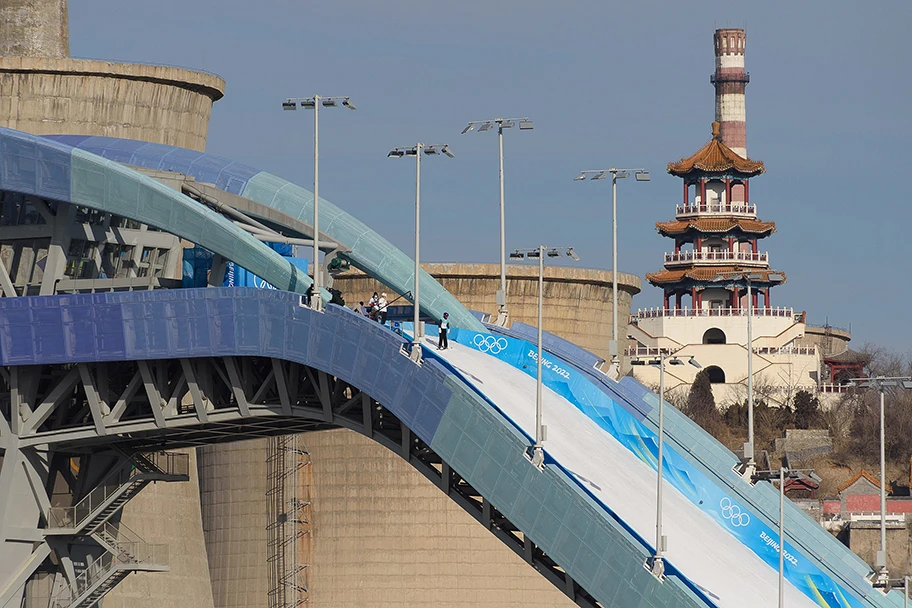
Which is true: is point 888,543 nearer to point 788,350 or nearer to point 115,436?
point 788,350

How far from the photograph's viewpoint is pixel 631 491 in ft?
221

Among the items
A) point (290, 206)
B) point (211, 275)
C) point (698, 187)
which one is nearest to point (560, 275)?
point (290, 206)

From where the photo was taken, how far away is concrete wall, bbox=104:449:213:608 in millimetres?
83688

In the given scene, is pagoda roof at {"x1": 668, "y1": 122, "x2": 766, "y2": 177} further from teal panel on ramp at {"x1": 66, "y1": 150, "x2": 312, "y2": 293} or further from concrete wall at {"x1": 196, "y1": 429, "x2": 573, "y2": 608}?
teal panel on ramp at {"x1": 66, "y1": 150, "x2": 312, "y2": 293}

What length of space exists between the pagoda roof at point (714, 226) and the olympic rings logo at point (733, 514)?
360 ft

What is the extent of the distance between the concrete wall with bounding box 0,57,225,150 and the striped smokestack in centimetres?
11274

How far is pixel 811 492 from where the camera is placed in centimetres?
13462

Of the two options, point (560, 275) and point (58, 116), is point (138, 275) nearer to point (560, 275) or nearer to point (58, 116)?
point (58, 116)

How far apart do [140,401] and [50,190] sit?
25.9 feet

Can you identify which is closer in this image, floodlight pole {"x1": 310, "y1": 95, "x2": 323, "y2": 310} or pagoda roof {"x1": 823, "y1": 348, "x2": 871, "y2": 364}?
floodlight pole {"x1": 310, "y1": 95, "x2": 323, "y2": 310}

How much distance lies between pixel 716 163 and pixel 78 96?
108 m

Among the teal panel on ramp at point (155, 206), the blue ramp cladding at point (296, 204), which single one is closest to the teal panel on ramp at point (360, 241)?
the blue ramp cladding at point (296, 204)

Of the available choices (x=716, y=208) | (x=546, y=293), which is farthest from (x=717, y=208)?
(x=546, y=293)

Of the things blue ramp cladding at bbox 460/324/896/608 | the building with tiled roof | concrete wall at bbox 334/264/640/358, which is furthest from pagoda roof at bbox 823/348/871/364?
blue ramp cladding at bbox 460/324/896/608
